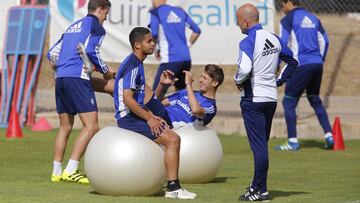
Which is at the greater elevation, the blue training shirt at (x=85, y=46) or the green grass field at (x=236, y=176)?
the blue training shirt at (x=85, y=46)

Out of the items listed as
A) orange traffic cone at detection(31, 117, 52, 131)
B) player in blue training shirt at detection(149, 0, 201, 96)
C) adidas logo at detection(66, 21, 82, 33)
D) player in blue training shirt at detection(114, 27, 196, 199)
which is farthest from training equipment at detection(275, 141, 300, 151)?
player in blue training shirt at detection(114, 27, 196, 199)

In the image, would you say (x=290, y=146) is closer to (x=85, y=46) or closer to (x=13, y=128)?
(x=13, y=128)

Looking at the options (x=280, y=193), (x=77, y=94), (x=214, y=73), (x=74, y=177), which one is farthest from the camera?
(x=77, y=94)

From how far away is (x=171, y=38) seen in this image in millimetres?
17219

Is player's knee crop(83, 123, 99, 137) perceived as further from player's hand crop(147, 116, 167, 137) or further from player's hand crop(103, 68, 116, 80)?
player's hand crop(147, 116, 167, 137)

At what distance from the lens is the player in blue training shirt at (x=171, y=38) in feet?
56.3

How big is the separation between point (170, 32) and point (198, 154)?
19.1ft

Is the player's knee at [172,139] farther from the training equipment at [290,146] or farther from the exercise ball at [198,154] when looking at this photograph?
the training equipment at [290,146]

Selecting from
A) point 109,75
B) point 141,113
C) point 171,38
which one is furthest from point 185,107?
point 171,38

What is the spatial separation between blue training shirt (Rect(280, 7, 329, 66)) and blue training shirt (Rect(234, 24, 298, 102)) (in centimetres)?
574

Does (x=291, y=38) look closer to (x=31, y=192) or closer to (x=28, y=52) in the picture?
(x=28, y=52)

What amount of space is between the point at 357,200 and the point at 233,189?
1626 mm

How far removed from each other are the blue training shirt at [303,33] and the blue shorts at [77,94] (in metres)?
4.80

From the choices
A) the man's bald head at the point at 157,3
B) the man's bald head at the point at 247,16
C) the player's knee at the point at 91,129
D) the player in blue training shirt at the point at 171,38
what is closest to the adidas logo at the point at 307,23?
the player in blue training shirt at the point at 171,38
